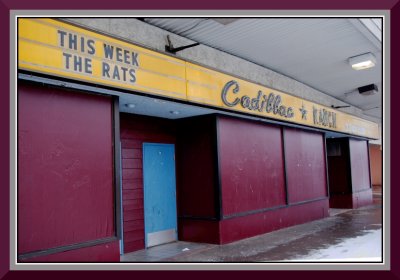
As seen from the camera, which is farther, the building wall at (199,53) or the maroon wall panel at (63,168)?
the building wall at (199,53)

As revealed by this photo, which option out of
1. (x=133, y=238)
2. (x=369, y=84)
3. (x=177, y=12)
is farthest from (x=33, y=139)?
(x=369, y=84)

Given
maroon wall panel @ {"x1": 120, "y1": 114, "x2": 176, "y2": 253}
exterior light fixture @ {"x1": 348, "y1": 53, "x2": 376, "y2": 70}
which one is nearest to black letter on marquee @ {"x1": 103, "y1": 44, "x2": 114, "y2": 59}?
maroon wall panel @ {"x1": 120, "y1": 114, "x2": 176, "y2": 253}

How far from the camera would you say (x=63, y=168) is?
616 centimetres

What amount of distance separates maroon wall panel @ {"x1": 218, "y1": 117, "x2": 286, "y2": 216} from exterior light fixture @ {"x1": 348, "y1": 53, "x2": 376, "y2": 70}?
3.03m

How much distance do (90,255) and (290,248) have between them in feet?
15.8

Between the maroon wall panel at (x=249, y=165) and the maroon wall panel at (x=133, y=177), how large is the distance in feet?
6.66

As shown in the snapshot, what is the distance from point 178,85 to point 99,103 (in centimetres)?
189

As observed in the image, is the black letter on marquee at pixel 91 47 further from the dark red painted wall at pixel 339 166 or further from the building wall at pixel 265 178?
the dark red painted wall at pixel 339 166

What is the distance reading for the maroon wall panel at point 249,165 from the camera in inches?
393

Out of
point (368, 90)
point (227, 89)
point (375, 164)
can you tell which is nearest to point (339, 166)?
point (368, 90)

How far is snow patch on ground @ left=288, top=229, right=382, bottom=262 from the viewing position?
25.7ft

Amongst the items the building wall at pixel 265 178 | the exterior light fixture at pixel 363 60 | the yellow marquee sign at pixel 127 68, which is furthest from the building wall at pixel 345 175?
the yellow marquee sign at pixel 127 68

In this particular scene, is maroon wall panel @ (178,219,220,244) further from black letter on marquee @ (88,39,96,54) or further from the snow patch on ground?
black letter on marquee @ (88,39,96,54)

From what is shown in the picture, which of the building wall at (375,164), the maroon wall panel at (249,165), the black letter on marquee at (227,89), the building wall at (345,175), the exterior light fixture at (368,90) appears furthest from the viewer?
the building wall at (375,164)
